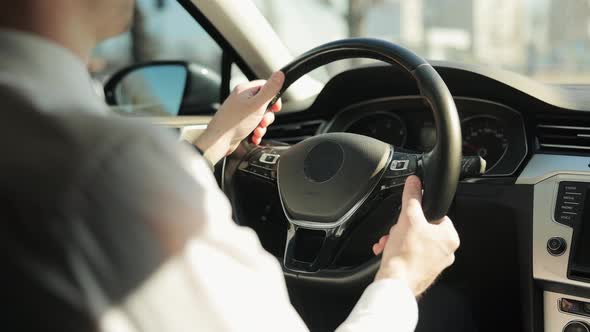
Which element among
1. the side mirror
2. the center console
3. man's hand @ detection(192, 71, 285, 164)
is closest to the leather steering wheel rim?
man's hand @ detection(192, 71, 285, 164)

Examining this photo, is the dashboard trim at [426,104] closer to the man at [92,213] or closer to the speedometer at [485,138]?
the speedometer at [485,138]

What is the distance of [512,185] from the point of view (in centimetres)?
195

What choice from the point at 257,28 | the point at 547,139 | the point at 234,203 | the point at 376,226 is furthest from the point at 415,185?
the point at 257,28

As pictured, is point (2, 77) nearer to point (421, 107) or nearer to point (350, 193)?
point (350, 193)

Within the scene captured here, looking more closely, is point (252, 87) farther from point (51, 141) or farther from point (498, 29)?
point (498, 29)

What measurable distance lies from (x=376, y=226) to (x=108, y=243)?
1164mm

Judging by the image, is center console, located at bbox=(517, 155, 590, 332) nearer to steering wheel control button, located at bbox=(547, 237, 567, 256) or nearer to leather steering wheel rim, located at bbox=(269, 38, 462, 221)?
steering wheel control button, located at bbox=(547, 237, 567, 256)

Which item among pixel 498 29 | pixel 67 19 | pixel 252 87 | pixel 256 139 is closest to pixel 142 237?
pixel 67 19

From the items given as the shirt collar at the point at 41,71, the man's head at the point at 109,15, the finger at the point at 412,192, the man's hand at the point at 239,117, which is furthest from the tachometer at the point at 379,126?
the shirt collar at the point at 41,71

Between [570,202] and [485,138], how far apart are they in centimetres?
40

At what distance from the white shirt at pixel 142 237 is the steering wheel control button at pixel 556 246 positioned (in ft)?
4.10

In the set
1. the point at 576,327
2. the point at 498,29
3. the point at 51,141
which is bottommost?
the point at 498,29

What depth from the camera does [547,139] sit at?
2.04 meters

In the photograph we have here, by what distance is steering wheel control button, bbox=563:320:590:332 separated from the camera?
1.90 meters
